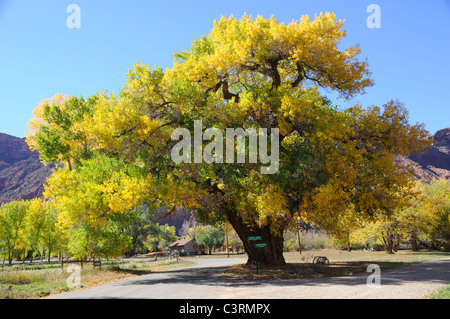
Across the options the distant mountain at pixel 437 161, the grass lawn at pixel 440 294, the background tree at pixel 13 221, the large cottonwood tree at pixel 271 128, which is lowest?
the background tree at pixel 13 221

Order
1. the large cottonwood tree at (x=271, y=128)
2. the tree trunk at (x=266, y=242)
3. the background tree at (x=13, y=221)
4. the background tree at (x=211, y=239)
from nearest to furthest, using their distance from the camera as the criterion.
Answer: the large cottonwood tree at (x=271, y=128) → the tree trunk at (x=266, y=242) → the background tree at (x=13, y=221) → the background tree at (x=211, y=239)

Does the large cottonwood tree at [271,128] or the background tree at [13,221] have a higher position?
the large cottonwood tree at [271,128]

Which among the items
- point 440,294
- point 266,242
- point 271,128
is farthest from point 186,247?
point 440,294

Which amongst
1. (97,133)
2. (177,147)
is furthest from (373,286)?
(97,133)

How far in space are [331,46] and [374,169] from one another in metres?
7.15

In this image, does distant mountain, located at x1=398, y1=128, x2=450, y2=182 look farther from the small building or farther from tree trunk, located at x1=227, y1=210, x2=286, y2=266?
tree trunk, located at x1=227, y1=210, x2=286, y2=266

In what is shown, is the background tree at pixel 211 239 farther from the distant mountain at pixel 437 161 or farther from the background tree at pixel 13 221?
the distant mountain at pixel 437 161

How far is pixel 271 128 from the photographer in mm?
18016

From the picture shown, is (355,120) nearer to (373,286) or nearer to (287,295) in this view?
(373,286)

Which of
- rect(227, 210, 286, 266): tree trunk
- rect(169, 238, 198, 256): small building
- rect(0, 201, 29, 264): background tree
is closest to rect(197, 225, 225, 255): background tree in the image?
rect(169, 238, 198, 256): small building

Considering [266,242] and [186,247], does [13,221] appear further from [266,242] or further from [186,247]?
[266,242]

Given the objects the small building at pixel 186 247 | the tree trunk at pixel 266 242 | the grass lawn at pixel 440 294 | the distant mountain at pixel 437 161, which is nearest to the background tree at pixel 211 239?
the small building at pixel 186 247

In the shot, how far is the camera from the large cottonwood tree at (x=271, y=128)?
16906 mm

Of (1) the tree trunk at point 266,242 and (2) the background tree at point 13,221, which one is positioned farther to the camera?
(2) the background tree at point 13,221
